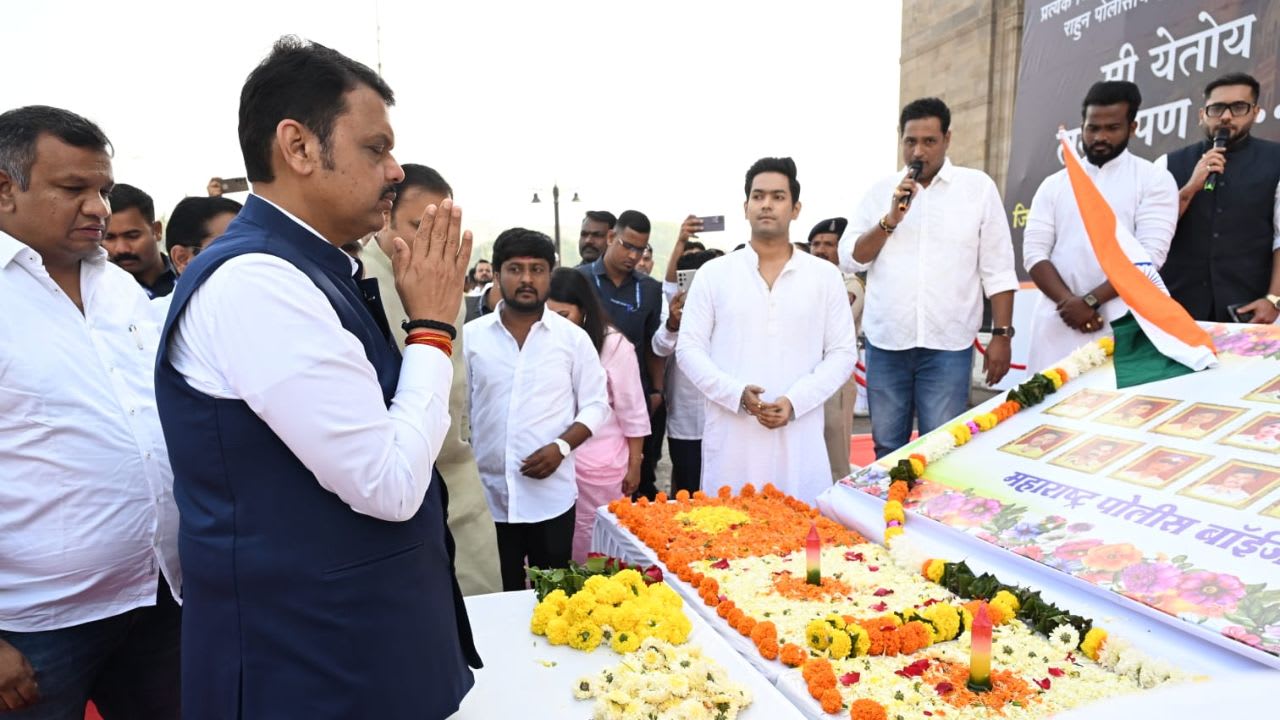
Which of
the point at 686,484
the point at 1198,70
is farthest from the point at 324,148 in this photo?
the point at 1198,70

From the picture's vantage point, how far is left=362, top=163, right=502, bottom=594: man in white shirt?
2.53 m

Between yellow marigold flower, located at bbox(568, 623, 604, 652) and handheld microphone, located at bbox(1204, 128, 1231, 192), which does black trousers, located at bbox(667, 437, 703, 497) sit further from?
handheld microphone, located at bbox(1204, 128, 1231, 192)

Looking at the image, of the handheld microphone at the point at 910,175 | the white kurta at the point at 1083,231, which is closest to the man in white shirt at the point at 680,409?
the handheld microphone at the point at 910,175

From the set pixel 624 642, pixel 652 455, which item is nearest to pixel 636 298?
pixel 652 455

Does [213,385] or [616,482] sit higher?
[213,385]

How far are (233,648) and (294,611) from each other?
0.41ft

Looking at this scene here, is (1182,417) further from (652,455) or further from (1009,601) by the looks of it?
(652,455)

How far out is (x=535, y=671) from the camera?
1.88 meters

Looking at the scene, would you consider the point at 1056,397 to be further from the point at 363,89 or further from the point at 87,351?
the point at 87,351

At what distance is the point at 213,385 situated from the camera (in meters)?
1.15

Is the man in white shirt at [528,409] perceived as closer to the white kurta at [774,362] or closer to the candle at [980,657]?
the white kurta at [774,362]

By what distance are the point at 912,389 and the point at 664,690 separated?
109 inches

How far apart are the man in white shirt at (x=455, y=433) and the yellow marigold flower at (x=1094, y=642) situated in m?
1.90

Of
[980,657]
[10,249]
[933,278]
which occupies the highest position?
[10,249]
